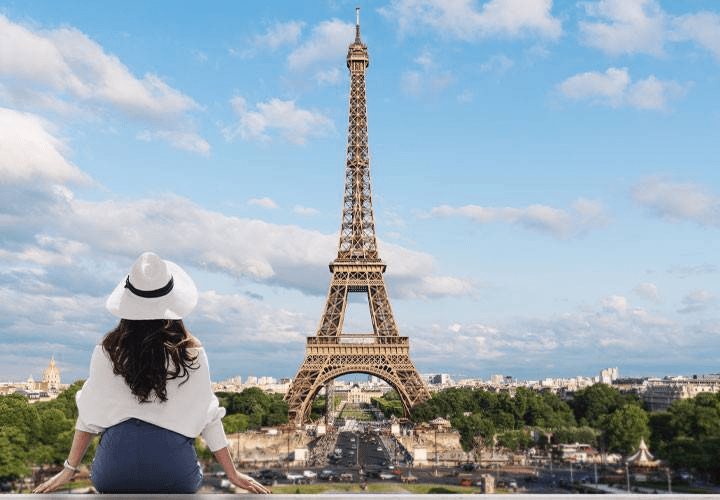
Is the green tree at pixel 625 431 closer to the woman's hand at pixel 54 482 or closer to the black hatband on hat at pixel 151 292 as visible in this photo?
the woman's hand at pixel 54 482

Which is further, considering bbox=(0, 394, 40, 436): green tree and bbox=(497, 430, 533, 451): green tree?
bbox=(497, 430, 533, 451): green tree

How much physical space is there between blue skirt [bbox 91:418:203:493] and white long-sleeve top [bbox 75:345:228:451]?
73 millimetres

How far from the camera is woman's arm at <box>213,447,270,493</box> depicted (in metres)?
4.46

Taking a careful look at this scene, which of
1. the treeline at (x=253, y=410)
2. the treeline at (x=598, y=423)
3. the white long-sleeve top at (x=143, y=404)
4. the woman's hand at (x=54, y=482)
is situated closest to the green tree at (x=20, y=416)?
the treeline at (x=253, y=410)

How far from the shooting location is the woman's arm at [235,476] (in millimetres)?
4457

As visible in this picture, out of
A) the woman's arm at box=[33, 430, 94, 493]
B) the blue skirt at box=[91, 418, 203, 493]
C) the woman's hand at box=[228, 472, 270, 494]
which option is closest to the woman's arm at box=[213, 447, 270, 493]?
the woman's hand at box=[228, 472, 270, 494]

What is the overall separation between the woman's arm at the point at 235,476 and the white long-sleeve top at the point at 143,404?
240mm

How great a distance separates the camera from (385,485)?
115ft

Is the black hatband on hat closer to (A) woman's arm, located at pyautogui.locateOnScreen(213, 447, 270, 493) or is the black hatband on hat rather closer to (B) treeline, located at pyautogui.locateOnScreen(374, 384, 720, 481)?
(A) woman's arm, located at pyautogui.locateOnScreen(213, 447, 270, 493)

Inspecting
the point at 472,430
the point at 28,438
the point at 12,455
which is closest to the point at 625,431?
the point at 472,430

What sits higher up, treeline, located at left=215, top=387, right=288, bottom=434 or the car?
treeline, located at left=215, top=387, right=288, bottom=434

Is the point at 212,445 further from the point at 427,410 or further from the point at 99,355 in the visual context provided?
the point at 427,410

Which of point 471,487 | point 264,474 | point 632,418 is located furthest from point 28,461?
point 632,418

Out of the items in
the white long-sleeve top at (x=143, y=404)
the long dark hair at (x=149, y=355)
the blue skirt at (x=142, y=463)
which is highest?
the long dark hair at (x=149, y=355)
